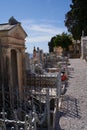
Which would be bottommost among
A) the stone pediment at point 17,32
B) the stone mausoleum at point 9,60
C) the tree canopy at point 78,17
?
the stone mausoleum at point 9,60

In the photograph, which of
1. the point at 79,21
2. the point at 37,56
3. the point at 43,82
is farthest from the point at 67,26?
the point at 43,82

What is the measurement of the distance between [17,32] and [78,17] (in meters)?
30.8

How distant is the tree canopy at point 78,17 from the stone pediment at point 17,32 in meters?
28.9

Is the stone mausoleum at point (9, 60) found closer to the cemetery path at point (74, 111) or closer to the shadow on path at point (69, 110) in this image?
the shadow on path at point (69, 110)

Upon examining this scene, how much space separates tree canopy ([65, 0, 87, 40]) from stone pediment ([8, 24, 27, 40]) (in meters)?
28.9

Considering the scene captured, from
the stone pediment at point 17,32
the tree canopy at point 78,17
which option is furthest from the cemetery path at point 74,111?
the tree canopy at point 78,17

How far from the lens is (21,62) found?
8469 mm

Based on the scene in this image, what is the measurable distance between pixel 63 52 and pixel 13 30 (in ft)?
120

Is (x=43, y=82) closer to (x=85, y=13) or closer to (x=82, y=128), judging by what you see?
(x=82, y=128)

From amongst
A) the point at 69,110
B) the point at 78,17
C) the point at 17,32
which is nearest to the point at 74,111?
the point at 69,110

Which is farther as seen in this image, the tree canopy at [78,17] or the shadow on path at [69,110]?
the tree canopy at [78,17]

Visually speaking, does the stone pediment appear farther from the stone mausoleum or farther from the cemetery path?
the cemetery path

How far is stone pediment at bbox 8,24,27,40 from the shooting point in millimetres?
7006

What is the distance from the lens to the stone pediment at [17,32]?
23.0 feet
